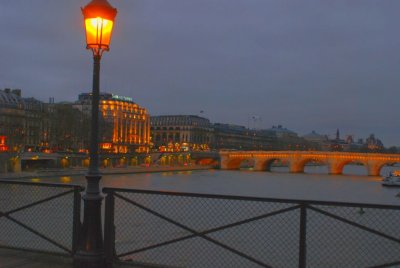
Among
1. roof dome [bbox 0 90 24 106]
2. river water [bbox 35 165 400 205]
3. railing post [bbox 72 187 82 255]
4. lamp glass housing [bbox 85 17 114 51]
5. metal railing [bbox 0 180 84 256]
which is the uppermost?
roof dome [bbox 0 90 24 106]

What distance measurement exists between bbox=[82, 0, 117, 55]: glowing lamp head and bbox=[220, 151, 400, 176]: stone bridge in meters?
89.5

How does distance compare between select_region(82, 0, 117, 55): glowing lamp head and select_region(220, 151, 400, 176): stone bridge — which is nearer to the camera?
select_region(82, 0, 117, 55): glowing lamp head

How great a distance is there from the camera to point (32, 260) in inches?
285

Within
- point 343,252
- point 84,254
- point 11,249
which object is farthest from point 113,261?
point 343,252

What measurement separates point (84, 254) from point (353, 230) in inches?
686

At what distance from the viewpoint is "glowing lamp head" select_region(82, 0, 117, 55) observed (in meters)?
6.85

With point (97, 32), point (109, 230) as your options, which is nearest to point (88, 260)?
point (109, 230)

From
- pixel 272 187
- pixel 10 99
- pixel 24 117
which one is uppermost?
pixel 10 99

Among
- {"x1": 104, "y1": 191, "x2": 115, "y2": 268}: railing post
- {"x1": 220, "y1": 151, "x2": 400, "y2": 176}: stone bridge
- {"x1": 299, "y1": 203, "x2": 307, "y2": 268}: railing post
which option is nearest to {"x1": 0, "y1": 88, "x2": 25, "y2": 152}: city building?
{"x1": 220, "y1": 151, "x2": 400, "y2": 176}: stone bridge

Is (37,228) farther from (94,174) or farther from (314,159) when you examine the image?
(314,159)

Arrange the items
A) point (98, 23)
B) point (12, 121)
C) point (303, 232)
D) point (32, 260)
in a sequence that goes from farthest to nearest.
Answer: point (12, 121) < point (32, 260) < point (98, 23) < point (303, 232)

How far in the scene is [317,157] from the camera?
99875 millimetres

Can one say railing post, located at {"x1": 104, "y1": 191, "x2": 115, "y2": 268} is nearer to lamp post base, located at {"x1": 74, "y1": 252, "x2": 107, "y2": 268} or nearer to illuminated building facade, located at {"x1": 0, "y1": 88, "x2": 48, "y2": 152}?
lamp post base, located at {"x1": 74, "y1": 252, "x2": 107, "y2": 268}

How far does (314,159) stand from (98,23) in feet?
329
